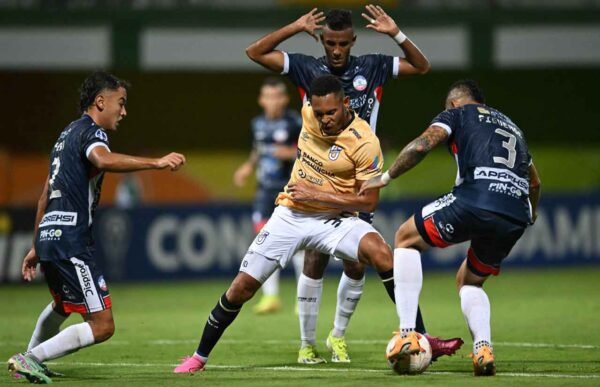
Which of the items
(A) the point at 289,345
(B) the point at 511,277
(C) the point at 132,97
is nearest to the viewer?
(A) the point at 289,345

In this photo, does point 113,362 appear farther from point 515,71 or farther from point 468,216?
point 515,71

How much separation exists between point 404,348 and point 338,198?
127 centimetres

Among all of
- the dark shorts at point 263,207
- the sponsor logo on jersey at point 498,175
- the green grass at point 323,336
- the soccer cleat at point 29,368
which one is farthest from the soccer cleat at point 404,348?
the dark shorts at point 263,207

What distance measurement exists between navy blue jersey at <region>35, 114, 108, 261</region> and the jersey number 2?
9.31 feet

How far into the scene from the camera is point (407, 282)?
8672 mm

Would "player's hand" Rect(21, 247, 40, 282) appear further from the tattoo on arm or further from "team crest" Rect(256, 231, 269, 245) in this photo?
the tattoo on arm

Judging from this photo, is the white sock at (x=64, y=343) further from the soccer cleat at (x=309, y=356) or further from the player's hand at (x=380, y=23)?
the player's hand at (x=380, y=23)

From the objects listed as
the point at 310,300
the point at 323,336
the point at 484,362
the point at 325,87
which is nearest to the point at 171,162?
the point at 325,87

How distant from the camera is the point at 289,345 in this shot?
10.8 m

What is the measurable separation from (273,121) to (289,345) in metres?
4.33

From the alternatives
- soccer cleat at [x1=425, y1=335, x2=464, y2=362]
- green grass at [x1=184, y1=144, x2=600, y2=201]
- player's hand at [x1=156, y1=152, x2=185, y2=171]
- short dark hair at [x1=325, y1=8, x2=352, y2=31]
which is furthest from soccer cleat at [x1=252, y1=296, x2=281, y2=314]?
green grass at [x1=184, y1=144, x2=600, y2=201]

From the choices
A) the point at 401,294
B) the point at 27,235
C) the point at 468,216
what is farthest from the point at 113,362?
the point at 27,235

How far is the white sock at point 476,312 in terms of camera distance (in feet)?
27.8

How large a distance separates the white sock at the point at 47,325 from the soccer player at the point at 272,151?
5.27 meters
